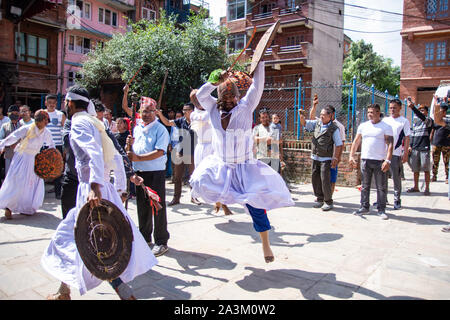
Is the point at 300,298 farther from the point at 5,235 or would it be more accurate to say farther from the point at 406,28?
the point at 406,28

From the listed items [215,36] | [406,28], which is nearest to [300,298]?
[215,36]

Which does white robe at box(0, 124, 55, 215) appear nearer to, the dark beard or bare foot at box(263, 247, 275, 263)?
the dark beard

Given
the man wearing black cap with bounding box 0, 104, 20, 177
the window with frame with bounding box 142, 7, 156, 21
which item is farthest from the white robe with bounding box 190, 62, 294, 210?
the window with frame with bounding box 142, 7, 156, 21

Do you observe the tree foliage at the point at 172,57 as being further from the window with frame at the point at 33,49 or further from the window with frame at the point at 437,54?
the window with frame at the point at 437,54

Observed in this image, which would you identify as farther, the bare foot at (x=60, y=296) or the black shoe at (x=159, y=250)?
the black shoe at (x=159, y=250)

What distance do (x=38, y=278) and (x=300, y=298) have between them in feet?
8.38

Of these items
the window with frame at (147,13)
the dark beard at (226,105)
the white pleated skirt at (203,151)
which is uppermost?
the window with frame at (147,13)

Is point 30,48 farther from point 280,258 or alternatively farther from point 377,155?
point 280,258

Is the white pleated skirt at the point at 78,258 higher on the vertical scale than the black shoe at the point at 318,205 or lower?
higher

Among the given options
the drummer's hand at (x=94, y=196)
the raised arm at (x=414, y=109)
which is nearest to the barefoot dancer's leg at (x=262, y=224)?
the drummer's hand at (x=94, y=196)

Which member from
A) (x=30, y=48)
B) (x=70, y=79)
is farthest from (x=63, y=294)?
(x=70, y=79)

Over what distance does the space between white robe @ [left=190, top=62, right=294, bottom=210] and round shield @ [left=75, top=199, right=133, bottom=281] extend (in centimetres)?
106

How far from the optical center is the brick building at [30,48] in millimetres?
16812

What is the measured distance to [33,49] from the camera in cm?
2195
